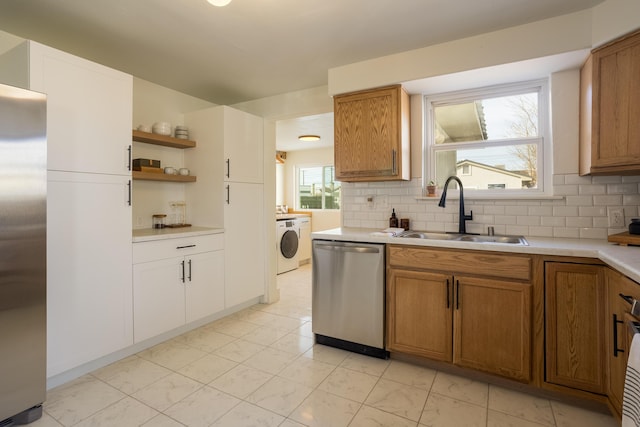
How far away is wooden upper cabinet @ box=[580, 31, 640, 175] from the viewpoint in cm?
181

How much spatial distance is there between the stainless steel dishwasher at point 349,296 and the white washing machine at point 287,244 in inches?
98.4

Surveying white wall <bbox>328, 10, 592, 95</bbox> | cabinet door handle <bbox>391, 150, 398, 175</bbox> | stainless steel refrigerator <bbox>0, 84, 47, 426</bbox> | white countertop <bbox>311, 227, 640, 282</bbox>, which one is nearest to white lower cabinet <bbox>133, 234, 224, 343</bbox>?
stainless steel refrigerator <bbox>0, 84, 47, 426</bbox>

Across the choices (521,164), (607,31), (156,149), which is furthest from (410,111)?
(156,149)

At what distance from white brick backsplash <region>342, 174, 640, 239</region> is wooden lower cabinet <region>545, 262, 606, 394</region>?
2.19 feet

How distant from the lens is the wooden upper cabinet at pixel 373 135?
2596mm

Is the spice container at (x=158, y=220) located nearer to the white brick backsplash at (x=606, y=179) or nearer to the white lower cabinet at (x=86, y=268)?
the white lower cabinet at (x=86, y=268)

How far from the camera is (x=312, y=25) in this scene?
2170 millimetres

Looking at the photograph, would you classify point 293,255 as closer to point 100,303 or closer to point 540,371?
point 100,303

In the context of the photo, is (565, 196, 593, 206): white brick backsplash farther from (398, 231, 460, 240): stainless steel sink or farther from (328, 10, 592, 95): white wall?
(328, 10, 592, 95): white wall

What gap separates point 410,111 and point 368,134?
48 centimetres

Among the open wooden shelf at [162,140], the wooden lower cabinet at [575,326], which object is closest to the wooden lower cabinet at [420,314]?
the wooden lower cabinet at [575,326]

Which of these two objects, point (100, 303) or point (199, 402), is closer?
point (199, 402)

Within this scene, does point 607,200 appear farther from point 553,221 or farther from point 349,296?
point 349,296

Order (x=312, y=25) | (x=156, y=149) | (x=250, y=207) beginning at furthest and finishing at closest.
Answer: (x=250, y=207) → (x=156, y=149) → (x=312, y=25)
